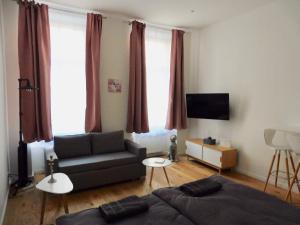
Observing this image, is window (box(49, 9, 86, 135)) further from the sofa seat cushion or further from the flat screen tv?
the flat screen tv

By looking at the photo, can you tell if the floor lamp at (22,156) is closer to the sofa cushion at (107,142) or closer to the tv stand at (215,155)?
the sofa cushion at (107,142)

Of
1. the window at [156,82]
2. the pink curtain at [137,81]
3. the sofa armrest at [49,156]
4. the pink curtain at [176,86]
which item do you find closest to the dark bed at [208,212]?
the sofa armrest at [49,156]

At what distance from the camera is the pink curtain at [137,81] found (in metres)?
Result: 4.38

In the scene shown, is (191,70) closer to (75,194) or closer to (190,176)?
(190,176)

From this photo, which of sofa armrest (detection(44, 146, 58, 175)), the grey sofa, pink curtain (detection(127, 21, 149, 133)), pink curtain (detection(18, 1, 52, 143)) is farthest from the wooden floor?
pink curtain (detection(127, 21, 149, 133))

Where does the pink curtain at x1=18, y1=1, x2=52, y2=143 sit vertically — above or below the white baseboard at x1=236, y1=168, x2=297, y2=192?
above

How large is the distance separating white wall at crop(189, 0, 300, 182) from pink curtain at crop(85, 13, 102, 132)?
96.9 inches

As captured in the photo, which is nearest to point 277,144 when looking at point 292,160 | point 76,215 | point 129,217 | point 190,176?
point 292,160

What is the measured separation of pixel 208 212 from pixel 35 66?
3279mm

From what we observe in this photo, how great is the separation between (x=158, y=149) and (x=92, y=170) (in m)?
2.06

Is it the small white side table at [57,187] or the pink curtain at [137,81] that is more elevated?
the pink curtain at [137,81]

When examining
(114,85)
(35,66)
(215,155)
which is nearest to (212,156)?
(215,155)

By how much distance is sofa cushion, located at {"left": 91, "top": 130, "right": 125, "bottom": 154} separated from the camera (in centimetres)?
387

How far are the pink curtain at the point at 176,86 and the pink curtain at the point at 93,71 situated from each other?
1684mm
